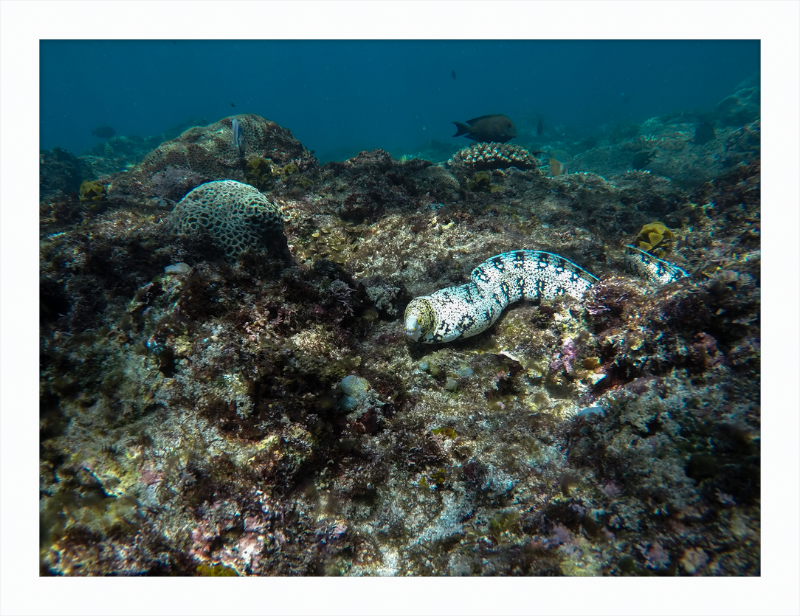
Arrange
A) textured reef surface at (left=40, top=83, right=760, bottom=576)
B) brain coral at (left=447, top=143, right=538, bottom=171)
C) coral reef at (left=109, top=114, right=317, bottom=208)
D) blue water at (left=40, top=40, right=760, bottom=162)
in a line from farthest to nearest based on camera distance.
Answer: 1. blue water at (left=40, top=40, right=760, bottom=162)
2. brain coral at (left=447, top=143, right=538, bottom=171)
3. coral reef at (left=109, top=114, right=317, bottom=208)
4. textured reef surface at (left=40, top=83, right=760, bottom=576)

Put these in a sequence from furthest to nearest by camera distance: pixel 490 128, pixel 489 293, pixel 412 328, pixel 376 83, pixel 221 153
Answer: pixel 376 83 → pixel 221 153 → pixel 490 128 → pixel 489 293 → pixel 412 328

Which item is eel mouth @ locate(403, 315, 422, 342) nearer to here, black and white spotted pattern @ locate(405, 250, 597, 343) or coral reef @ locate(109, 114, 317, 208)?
black and white spotted pattern @ locate(405, 250, 597, 343)

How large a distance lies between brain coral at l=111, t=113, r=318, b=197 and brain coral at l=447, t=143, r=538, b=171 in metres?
4.99

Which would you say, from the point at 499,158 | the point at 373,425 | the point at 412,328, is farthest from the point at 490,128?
the point at 373,425

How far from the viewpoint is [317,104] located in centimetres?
9269

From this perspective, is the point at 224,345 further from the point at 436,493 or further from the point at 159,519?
the point at 436,493

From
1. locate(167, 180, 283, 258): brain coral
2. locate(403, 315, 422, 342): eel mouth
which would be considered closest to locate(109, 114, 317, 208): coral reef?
locate(167, 180, 283, 258): brain coral

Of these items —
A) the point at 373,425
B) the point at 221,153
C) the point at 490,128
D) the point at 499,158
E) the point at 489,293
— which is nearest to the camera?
the point at 373,425

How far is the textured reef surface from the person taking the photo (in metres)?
1.66

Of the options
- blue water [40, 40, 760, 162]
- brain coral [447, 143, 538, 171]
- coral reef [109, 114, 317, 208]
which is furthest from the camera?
blue water [40, 40, 760, 162]

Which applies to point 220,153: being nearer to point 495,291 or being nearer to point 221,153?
point 221,153

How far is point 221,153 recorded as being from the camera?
9.14 meters

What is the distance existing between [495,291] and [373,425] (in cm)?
227
